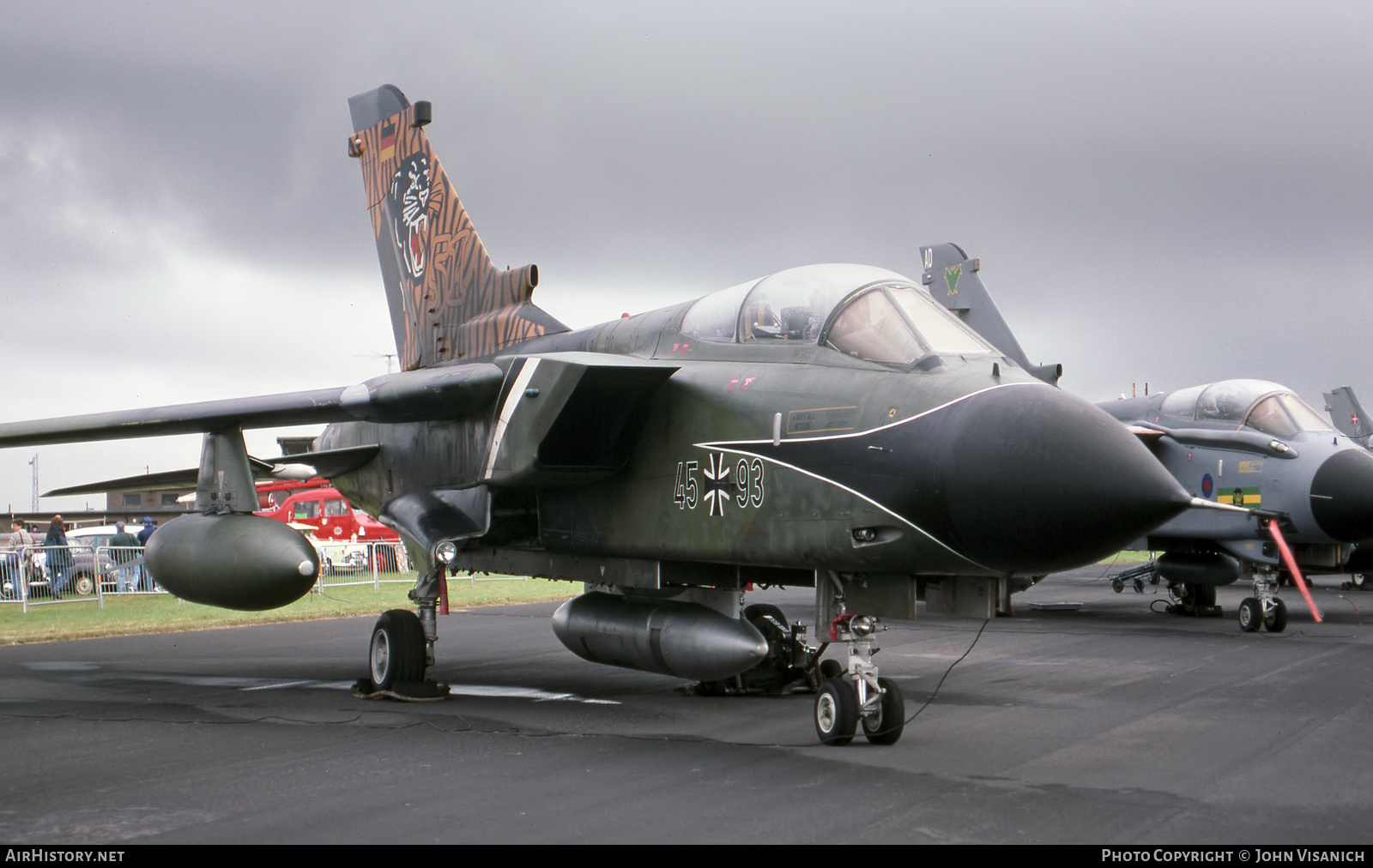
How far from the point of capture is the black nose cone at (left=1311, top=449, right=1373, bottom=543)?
43.2 ft

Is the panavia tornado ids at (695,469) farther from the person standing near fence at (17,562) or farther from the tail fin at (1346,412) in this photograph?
the tail fin at (1346,412)

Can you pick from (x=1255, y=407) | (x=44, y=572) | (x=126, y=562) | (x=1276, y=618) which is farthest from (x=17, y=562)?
(x=1255, y=407)

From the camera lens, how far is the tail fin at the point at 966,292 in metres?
20.3

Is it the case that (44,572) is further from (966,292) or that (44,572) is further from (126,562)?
(966,292)

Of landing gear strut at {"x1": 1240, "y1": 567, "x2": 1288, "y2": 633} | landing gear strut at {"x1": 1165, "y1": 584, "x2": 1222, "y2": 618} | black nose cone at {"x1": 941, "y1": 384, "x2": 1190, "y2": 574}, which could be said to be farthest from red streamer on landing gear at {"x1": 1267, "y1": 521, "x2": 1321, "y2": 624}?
landing gear strut at {"x1": 1165, "y1": 584, "x2": 1222, "y2": 618}

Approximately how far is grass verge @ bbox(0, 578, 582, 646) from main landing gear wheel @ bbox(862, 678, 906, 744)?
31.5 feet

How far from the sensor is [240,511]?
9.93 meters

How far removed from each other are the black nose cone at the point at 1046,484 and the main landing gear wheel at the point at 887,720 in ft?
4.22

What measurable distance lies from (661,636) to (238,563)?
12.8 feet

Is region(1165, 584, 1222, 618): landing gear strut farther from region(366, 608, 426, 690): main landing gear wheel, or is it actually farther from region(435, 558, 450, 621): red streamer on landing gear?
region(366, 608, 426, 690): main landing gear wheel

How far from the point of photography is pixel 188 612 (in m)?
18.5

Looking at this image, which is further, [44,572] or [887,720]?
[44,572]
